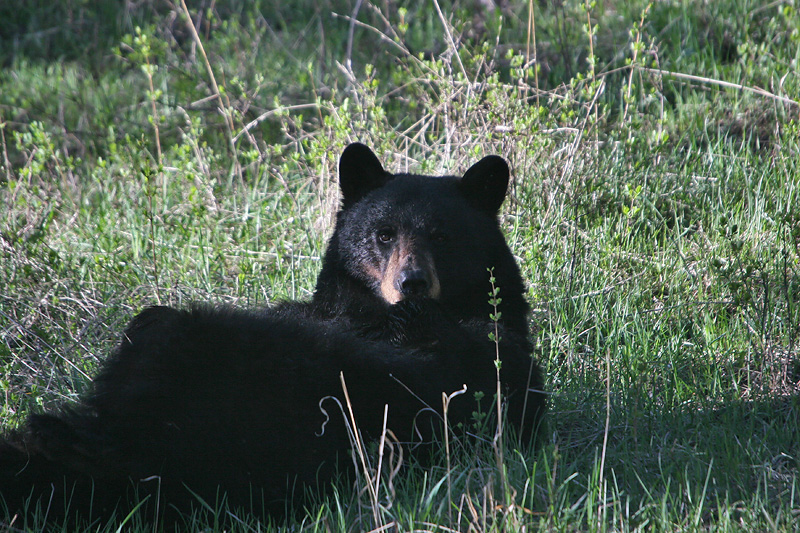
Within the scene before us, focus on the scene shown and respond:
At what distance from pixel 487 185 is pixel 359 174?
62 cm

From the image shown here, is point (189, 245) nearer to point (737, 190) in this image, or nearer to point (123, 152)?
point (123, 152)

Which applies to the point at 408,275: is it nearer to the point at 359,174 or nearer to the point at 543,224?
the point at 359,174

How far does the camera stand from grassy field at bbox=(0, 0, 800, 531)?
2898 millimetres

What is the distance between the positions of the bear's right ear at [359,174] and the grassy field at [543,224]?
893 millimetres

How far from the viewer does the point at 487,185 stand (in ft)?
12.9

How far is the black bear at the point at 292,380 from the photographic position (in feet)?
8.04

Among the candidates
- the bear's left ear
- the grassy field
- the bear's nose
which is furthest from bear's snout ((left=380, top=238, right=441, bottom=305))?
the grassy field

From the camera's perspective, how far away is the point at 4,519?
2393 mm

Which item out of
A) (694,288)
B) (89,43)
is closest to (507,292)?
(694,288)

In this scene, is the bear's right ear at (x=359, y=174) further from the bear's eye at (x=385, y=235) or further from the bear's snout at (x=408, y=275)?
the bear's snout at (x=408, y=275)

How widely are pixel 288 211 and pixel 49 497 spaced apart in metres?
3.68

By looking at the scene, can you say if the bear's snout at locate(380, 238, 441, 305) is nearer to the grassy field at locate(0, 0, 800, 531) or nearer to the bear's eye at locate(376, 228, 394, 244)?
the bear's eye at locate(376, 228, 394, 244)

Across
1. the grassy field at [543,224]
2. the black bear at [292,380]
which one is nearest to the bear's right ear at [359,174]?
the black bear at [292,380]

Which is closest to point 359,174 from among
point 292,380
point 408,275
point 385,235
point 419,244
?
point 385,235
